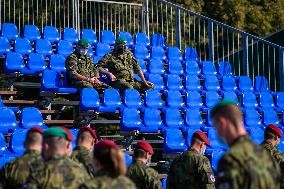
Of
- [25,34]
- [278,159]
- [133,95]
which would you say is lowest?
[278,159]

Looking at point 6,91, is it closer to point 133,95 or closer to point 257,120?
point 133,95

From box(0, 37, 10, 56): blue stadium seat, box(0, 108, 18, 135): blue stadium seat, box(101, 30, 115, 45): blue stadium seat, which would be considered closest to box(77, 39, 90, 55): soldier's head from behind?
box(0, 37, 10, 56): blue stadium seat

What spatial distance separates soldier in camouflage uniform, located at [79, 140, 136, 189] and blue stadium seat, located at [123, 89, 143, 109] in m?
8.38

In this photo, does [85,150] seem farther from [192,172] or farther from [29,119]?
[29,119]

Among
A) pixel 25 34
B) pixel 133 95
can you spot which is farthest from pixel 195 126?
pixel 25 34

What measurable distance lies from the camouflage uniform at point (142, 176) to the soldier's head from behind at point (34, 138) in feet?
6.08

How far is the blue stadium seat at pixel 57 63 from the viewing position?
15.1 m

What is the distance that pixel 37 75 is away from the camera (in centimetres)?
1514

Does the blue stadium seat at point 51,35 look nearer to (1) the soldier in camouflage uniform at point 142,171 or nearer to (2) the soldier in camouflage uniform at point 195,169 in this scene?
(2) the soldier in camouflage uniform at point 195,169

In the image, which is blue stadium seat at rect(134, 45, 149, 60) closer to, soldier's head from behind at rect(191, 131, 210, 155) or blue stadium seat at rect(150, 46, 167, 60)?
blue stadium seat at rect(150, 46, 167, 60)

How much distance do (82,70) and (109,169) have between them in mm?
8890

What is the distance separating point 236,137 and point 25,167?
2.79 m

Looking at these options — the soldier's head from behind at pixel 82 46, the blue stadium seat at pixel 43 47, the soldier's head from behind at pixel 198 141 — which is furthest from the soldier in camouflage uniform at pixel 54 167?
the blue stadium seat at pixel 43 47

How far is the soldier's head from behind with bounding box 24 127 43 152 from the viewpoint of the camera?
7340mm
